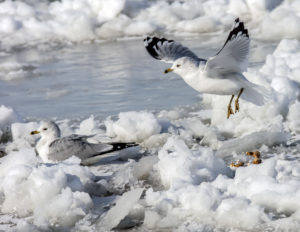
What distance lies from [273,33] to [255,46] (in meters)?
0.85

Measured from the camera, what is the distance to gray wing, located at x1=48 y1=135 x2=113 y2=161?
5459mm

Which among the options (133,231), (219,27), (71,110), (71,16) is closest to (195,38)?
(219,27)

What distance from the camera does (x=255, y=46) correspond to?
11398 mm

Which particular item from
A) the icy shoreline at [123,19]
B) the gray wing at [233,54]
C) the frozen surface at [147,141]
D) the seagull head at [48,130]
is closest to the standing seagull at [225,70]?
the gray wing at [233,54]

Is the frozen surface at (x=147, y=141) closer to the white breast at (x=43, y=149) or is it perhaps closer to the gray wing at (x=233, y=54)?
the white breast at (x=43, y=149)

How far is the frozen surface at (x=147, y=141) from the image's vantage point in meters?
3.86

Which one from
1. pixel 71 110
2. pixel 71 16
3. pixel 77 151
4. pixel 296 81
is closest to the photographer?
pixel 77 151

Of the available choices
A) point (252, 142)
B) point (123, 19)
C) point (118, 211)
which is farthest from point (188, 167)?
point (123, 19)

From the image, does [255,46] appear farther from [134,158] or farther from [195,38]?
[134,158]

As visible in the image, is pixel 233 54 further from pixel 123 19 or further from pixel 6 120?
pixel 123 19

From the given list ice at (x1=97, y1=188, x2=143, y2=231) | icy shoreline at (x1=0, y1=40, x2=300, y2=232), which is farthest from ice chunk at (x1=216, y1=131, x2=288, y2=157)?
ice at (x1=97, y1=188, x2=143, y2=231)

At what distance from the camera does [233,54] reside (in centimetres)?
543

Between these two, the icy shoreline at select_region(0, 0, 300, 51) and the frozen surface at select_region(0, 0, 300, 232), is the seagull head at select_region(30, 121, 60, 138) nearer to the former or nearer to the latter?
the frozen surface at select_region(0, 0, 300, 232)

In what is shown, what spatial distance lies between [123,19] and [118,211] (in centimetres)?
1165
